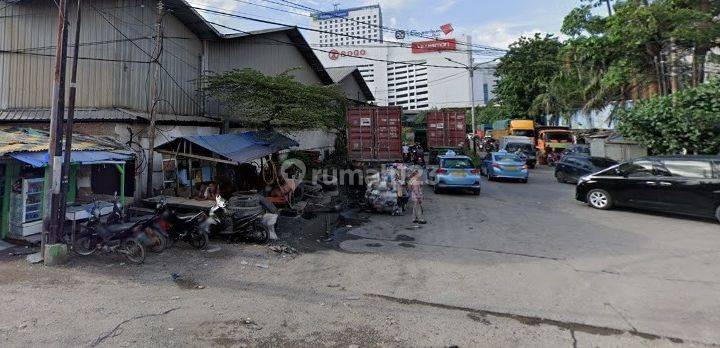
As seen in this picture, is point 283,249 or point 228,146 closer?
point 283,249

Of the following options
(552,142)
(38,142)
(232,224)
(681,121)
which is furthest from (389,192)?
(552,142)

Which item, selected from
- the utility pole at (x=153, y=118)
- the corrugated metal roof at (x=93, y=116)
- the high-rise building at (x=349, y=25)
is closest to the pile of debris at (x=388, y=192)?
the utility pole at (x=153, y=118)

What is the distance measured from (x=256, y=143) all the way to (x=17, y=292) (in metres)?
7.12

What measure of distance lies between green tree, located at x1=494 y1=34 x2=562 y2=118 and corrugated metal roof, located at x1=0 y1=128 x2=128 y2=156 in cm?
2866

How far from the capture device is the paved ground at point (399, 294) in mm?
4344

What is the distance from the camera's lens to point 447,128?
20.5 meters

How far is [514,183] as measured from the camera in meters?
18.6

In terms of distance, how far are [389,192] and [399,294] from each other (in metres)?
6.24

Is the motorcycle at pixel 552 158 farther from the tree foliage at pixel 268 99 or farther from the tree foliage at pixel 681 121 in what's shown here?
the tree foliage at pixel 268 99

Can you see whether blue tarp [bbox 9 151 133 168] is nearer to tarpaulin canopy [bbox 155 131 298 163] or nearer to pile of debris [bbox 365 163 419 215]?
tarpaulin canopy [bbox 155 131 298 163]

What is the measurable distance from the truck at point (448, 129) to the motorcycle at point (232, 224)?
13803mm

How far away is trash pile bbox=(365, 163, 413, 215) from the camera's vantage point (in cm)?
1170

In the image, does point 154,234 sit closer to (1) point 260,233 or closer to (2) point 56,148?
(1) point 260,233

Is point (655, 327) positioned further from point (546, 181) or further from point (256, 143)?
point (546, 181)
